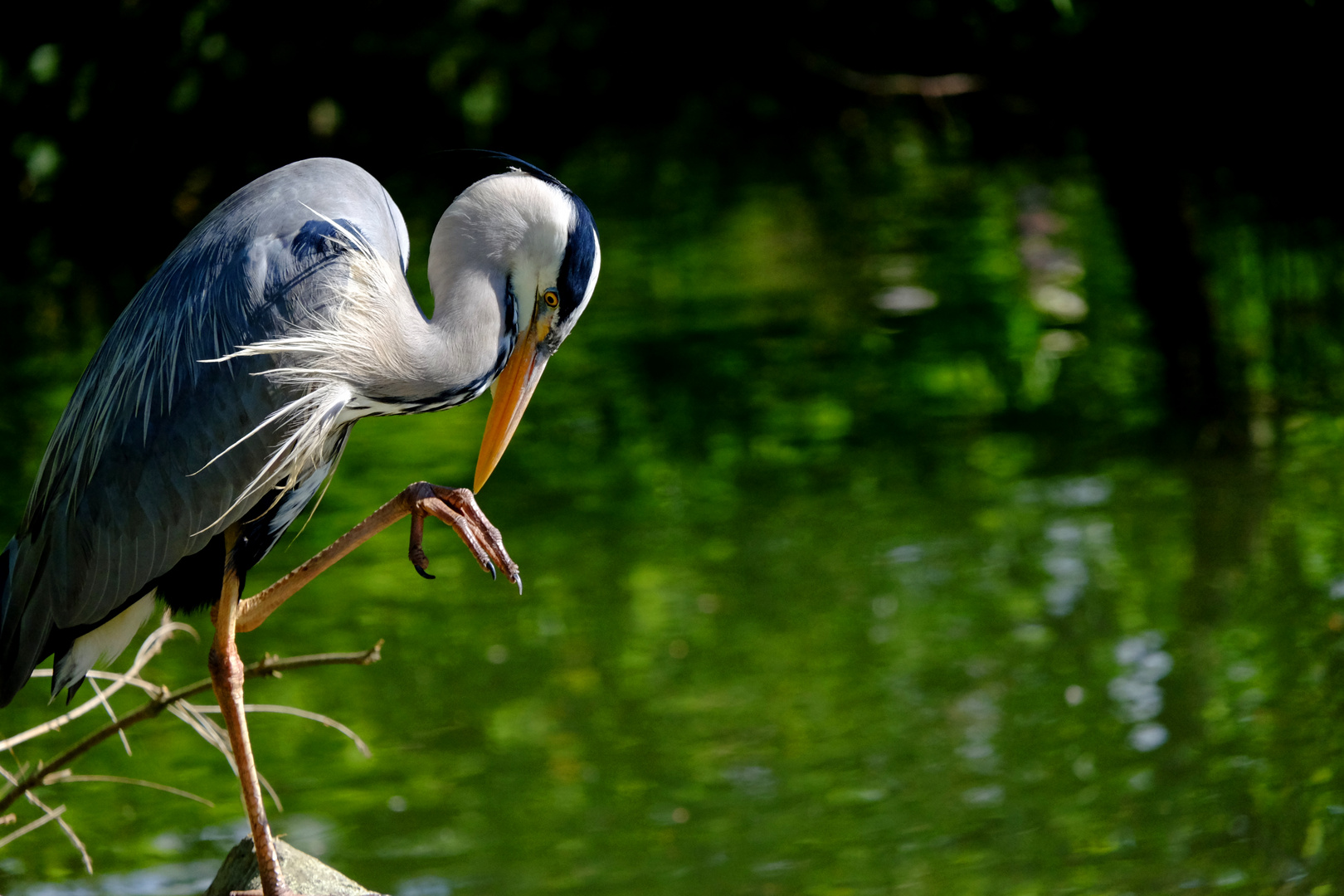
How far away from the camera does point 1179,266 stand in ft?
25.1

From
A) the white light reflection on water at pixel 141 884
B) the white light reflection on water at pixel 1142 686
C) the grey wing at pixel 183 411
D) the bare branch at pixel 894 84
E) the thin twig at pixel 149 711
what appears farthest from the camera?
the bare branch at pixel 894 84

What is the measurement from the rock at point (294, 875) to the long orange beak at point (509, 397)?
921 mm

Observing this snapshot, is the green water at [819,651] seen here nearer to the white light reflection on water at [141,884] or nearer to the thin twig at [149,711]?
the white light reflection on water at [141,884]

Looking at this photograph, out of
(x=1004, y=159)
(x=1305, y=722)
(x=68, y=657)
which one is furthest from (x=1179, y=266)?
(x=1004, y=159)

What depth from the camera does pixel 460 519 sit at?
3.14 meters

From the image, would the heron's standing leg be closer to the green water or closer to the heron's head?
the heron's head

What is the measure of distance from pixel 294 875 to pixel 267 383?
1068 mm

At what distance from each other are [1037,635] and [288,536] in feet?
12.8

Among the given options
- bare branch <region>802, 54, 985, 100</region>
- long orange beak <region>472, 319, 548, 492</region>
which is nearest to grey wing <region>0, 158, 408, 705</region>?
long orange beak <region>472, 319, 548, 492</region>

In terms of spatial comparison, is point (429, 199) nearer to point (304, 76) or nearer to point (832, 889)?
point (304, 76)

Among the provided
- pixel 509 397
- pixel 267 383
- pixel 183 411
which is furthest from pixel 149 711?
pixel 509 397

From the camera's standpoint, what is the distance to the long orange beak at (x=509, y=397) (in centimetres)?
334

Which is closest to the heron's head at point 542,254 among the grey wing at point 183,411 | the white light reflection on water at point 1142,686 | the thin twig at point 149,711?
the grey wing at point 183,411

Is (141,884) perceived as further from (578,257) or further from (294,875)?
(578,257)
